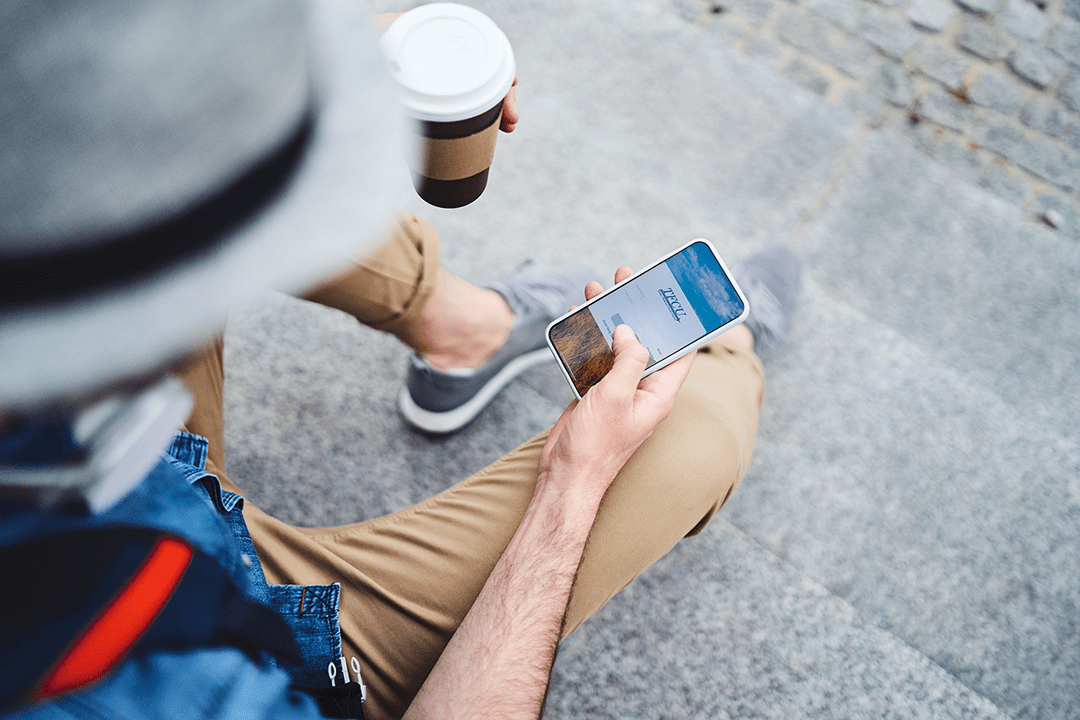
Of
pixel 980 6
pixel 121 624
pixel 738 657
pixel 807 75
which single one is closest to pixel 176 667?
pixel 121 624

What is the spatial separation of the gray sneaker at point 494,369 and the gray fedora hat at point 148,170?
888 mm

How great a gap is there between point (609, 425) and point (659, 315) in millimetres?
243

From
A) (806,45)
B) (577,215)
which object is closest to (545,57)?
(577,215)

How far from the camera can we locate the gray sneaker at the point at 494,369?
118cm

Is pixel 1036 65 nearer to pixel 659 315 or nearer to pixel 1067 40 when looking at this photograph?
pixel 1067 40

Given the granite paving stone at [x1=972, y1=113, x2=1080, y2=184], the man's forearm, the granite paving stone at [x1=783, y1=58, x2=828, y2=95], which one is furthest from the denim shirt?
the granite paving stone at [x1=972, y1=113, x2=1080, y2=184]

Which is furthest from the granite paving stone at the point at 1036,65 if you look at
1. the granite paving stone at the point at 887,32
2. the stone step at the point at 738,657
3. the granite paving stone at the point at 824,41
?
the stone step at the point at 738,657

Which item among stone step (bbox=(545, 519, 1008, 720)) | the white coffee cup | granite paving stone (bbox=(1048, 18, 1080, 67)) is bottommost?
stone step (bbox=(545, 519, 1008, 720))

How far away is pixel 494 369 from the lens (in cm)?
124

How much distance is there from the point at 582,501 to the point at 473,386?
50 centimetres

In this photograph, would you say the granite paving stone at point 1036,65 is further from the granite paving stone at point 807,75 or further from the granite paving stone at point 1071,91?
the granite paving stone at point 807,75

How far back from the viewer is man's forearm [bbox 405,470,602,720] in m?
0.68

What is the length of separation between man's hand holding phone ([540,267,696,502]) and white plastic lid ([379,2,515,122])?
38 centimetres

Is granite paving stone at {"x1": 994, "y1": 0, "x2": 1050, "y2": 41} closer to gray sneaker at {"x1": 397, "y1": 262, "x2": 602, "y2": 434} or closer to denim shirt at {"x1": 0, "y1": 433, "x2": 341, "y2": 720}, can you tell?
gray sneaker at {"x1": 397, "y1": 262, "x2": 602, "y2": 434}
